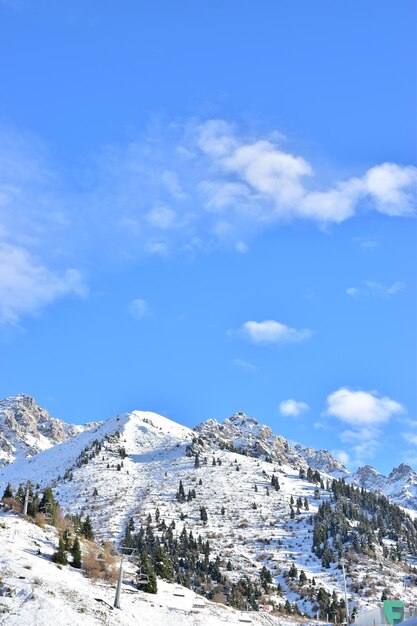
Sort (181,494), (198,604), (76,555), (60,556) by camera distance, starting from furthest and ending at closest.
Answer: (181,494) < (198,604) < (76,555) < (60,556)

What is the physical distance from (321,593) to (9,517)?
55291 mm

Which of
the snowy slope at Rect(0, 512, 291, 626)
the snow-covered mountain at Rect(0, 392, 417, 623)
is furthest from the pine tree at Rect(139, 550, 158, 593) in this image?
the snow-covered mountain at Rect(0, 392, 417, 623)

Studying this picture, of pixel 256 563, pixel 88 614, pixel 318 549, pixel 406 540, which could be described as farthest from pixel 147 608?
pixel 406 540

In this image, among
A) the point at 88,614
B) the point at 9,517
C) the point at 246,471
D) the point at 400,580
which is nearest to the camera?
the point at 88,614

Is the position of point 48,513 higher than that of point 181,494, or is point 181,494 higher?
point 181,494

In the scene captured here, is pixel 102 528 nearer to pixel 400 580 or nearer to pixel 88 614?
pixel 400 580

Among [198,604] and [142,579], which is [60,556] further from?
[198,604]

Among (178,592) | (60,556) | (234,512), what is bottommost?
(178,592)

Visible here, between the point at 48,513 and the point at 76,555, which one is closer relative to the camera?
the point at 76,555

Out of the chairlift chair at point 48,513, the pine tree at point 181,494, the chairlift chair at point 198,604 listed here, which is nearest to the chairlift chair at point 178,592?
the chairlift chair at point 198,604

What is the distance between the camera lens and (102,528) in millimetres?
134500

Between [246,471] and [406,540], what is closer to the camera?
[406,540]

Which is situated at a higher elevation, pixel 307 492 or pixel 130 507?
pixel 307 492

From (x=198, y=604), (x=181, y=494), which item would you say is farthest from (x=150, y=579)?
(x=181, y=494)
